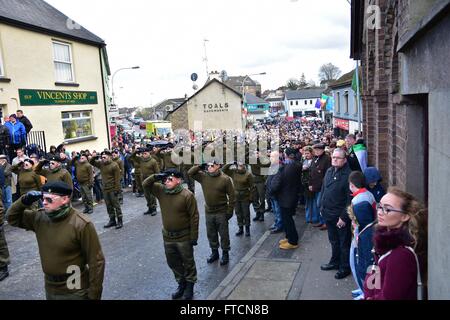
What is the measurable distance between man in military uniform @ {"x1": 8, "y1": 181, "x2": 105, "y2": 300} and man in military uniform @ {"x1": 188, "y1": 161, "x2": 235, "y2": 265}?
3289 millimetres

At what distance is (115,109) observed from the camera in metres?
19.3

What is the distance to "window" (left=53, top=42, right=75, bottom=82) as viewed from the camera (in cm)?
1574

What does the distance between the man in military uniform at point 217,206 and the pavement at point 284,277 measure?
0.54 metres

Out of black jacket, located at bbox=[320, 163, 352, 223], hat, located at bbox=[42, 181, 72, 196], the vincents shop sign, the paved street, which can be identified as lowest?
the paved street

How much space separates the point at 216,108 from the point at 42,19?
22889 millimetres

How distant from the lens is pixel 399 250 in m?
2.79

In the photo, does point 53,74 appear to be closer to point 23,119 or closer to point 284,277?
point 23,119

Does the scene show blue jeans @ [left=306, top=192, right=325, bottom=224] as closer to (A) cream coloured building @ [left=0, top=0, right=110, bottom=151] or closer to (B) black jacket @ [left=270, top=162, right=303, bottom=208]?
(B) black jacket @ [left=270, top=162, right=303, bottom=208]

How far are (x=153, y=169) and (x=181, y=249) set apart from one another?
254 inches

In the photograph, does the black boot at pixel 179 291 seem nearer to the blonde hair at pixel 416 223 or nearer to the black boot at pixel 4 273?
the black boot at pixel 4 273

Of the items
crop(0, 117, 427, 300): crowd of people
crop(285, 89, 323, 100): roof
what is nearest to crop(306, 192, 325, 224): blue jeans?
crop(0, 117, 427, 300): crowd of people

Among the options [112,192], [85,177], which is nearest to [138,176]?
[85,177]

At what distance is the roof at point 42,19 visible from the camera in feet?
44.7
